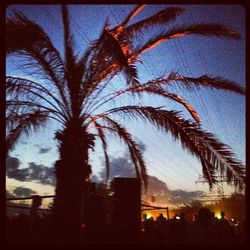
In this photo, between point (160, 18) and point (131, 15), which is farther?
point (131, 15)

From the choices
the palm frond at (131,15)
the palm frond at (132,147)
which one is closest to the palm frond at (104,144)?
the palm frond at (132,147)

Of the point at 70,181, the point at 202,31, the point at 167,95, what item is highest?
the point at 202,31

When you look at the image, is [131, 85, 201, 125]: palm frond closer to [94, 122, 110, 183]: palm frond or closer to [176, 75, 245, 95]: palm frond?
[176, 75, 245, 95]: palm frond

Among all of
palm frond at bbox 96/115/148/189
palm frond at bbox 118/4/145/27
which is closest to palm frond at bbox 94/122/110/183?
palm frond at bbox 96/115/148/189

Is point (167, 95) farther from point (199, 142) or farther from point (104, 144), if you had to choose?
point (104, 144)

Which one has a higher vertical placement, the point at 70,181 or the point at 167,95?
the point at 167,95

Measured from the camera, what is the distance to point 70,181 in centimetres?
802

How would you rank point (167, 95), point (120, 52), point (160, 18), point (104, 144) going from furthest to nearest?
1. point (104, 144)
2. point (167, 95)
3. point (160, 18)
4. point (120, 52)

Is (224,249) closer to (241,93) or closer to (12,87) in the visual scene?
(241,93)

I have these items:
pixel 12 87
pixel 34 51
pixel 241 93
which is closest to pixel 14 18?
pixel 34 51

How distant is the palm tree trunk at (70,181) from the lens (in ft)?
24.0

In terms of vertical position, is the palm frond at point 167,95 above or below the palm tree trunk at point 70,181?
above

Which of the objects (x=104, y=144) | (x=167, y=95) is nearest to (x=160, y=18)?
(x=167, y=95)

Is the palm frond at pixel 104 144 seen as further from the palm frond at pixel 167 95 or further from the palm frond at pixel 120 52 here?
the palm frond at pixel 120 52
